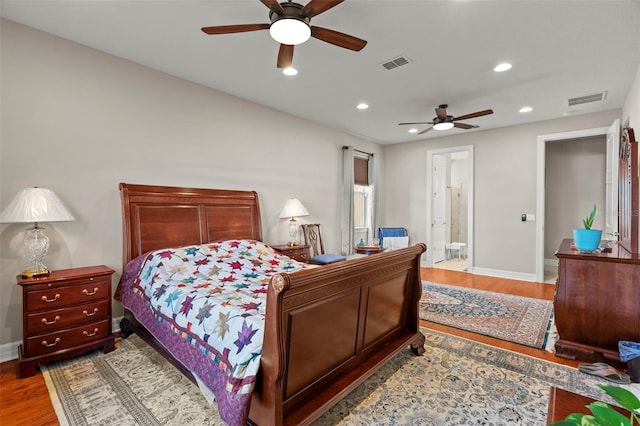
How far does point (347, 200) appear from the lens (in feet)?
19.3

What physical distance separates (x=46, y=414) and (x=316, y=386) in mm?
1742

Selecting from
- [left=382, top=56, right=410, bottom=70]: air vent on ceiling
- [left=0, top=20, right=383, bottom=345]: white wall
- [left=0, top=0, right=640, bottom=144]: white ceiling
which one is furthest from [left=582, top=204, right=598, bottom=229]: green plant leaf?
[left=0, top=20, right=383, bottom=345]: white wall

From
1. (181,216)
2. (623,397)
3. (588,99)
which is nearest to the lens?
(623,397)

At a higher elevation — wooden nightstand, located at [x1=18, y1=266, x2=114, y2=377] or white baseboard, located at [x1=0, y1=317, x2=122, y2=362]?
wooden nightstand, located at [x1=18, y1=266, x2=114, y2=377]

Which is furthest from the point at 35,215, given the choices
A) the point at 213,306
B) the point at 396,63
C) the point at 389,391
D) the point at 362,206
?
the point at 362,206

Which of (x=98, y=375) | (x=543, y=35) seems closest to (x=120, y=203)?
(x=98, y=375)

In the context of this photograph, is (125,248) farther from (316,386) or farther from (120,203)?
(316,386)

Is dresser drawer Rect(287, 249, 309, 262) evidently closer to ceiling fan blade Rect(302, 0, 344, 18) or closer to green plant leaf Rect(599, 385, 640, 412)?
ceiling fan blade Rect(302, 0, 344, 18)

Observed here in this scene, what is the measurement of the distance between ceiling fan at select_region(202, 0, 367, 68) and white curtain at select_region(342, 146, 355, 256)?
362 centimetres

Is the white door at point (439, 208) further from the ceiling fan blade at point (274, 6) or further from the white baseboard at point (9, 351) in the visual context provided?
the white baseboard at point (9, 351)

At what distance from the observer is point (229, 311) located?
6.29ft

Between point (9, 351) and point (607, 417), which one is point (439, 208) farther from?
point (9, 351)

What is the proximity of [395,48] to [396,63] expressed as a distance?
0.30 meters

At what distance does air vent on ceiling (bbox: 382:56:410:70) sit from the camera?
10.2 feet
